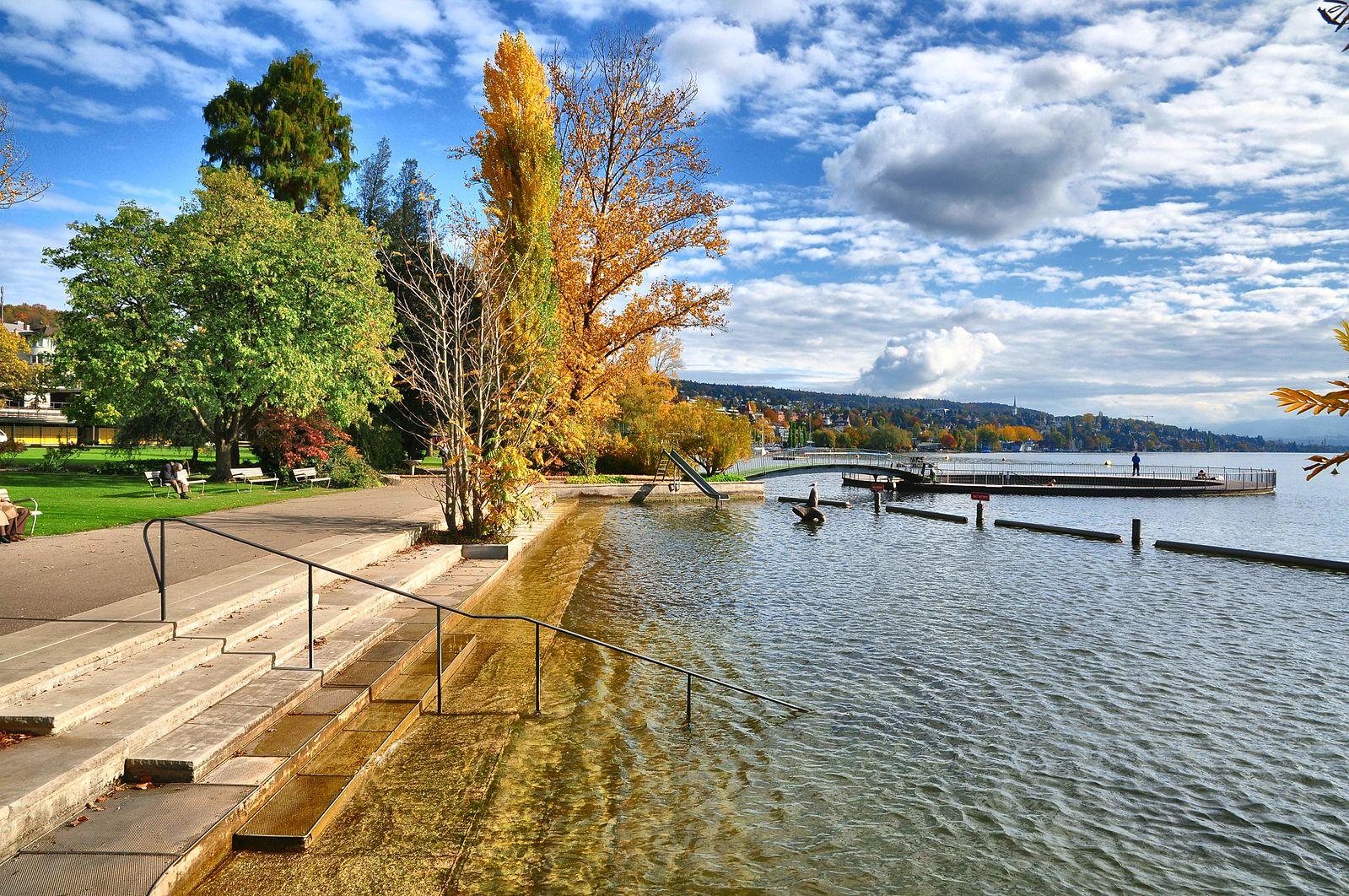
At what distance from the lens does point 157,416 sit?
87.1 feet

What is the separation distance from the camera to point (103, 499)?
58.6 feet

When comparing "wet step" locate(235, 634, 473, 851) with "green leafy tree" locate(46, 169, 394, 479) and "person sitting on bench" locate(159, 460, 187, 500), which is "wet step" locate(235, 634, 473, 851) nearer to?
"person sitting on bench" locate(159, 460, 187, 500)

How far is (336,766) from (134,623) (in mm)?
2728

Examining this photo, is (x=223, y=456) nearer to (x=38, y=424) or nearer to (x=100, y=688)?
(x=100, y=688)

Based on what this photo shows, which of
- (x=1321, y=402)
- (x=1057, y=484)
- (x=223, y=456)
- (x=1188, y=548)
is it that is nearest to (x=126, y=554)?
(x=1321, y=402)

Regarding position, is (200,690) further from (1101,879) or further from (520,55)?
(520,55)

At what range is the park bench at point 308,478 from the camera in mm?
24000

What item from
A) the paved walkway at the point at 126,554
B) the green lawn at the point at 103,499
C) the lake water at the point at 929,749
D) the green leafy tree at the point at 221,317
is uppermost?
the green leafy tree at the point at 221,317

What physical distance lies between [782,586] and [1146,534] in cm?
2062

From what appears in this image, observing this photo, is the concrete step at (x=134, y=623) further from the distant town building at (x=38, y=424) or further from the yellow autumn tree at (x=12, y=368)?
the distant town building at (x=38, y=424)

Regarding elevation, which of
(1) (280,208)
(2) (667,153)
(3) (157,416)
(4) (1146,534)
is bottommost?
(4) (1146,534)

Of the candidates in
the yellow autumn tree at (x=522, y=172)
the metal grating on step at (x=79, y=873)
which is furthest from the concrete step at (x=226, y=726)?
the yellow autumn tree at (x=522, y=172)

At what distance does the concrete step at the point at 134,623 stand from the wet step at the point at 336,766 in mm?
1513

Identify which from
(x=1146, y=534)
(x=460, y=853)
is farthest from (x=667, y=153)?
(x=460, y=853)
